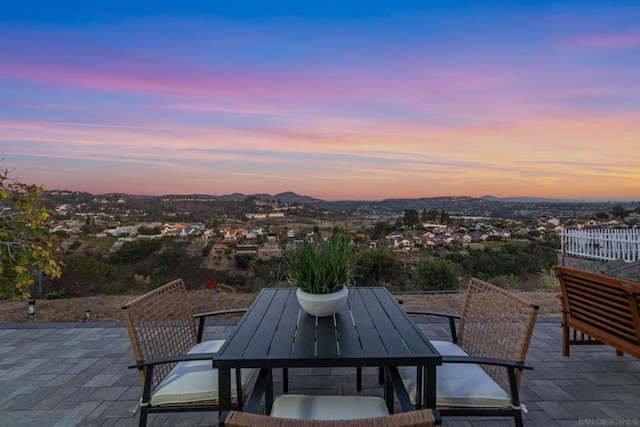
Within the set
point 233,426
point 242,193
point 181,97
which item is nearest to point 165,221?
point 242,193

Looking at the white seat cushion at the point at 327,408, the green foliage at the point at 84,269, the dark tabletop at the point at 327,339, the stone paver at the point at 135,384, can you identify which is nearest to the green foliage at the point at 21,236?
the stone paver at the point at 135,384

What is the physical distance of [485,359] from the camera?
171 centimetres

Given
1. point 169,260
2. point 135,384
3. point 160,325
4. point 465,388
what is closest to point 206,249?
point 169,260

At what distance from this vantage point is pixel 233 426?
30.3 inches

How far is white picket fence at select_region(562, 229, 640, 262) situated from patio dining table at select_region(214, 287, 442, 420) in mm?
8951

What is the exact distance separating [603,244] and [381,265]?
570 centimetres

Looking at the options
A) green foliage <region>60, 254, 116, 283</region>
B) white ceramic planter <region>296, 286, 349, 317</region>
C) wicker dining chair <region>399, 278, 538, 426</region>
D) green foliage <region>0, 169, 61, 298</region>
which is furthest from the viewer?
green foliage <region>60, 254, 116, 283</region>

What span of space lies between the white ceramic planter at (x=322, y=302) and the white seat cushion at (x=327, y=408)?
0.50 m

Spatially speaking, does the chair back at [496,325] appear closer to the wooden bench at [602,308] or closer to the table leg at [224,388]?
the wooden bench at [602,308]

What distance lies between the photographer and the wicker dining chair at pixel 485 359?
5.67 ft

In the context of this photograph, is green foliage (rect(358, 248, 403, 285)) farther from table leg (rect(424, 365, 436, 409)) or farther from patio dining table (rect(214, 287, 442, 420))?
table leg (rect(424, 365, 436, 409))

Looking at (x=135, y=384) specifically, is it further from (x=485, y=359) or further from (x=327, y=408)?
(x=485, y=359)

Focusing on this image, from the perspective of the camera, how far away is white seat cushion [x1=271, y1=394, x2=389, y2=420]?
1.57 meters

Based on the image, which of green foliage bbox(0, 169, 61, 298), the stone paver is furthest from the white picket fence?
green foliage bbox(0, 169, 61, 298)
